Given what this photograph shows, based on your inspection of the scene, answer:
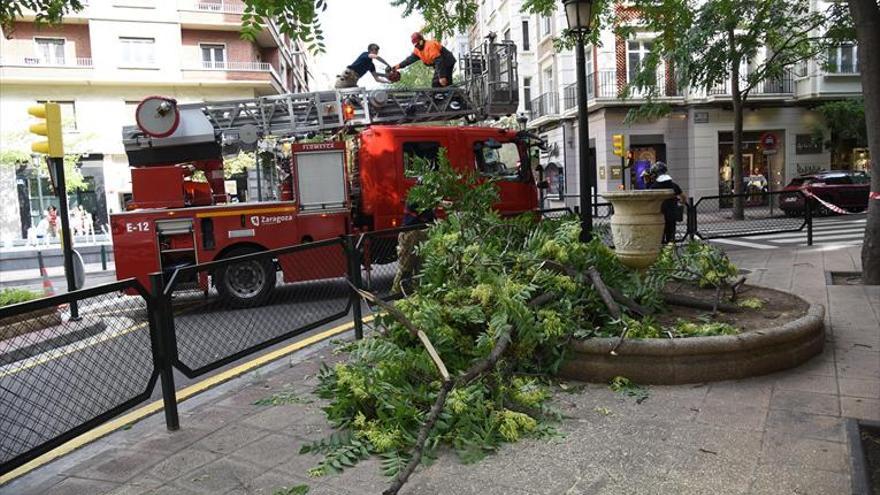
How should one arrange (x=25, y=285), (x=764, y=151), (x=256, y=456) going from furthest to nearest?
(x=764, y=151), (x=25, y=285), (x=256, y=456)

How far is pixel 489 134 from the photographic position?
1062cm

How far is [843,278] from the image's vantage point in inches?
330

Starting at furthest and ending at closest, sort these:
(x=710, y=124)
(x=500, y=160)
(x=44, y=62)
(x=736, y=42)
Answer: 1. (x=44, y=62)
2. (x=710, y=124)
3. (x=736, y=42)
4. (x=500, y=160)

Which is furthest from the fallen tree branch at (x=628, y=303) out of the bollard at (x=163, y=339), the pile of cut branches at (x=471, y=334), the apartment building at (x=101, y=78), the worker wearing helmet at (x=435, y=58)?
the apartment building at (x=101, y=78)

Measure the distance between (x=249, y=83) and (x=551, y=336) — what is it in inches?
A: 1335

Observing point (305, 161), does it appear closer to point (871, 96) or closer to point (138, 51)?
point (871, 96)

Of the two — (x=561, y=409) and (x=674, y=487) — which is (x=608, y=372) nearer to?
(x=561, y=409)

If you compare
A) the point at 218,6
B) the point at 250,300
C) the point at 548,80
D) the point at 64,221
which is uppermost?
the point at 218,6

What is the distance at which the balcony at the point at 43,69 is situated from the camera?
31359 millimetres

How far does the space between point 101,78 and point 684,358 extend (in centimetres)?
3544

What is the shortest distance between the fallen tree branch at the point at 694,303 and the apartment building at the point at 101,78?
102 feet

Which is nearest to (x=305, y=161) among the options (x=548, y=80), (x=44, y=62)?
(x=548, y=80)

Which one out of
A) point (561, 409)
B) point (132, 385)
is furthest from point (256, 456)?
point (561, 409)

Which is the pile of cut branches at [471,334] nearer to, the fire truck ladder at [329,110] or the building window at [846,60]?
the fire truck ladder at [329,110]
